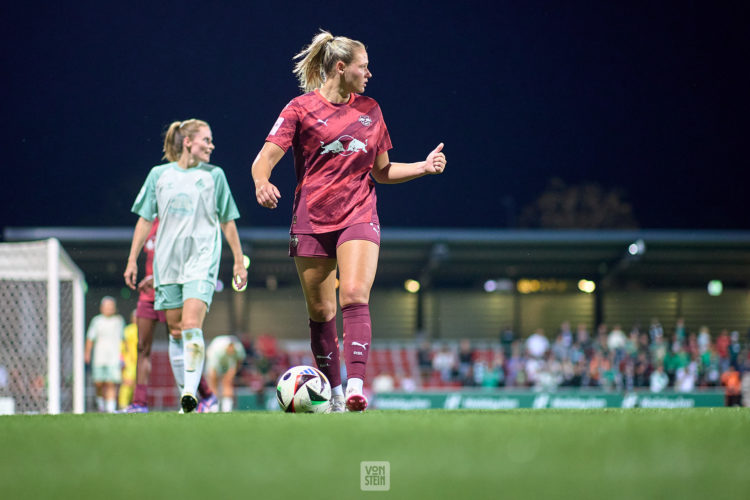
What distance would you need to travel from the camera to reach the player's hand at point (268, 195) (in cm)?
475

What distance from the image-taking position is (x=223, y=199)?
6.55 metres

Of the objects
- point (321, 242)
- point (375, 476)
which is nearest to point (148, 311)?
point (321, 242)

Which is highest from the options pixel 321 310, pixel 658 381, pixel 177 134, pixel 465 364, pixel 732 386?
pixel 177 134

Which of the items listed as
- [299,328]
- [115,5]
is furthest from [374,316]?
[115,5]

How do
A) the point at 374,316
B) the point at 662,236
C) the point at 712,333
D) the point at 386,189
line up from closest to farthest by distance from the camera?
the point at 662,236 < the point at 712,333 < the point at 374,316 < the point at 386,189

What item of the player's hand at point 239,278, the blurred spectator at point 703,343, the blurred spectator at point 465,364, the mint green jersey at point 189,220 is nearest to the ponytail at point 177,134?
the mint green jersey at point 189,220

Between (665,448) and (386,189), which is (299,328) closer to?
(386,189)

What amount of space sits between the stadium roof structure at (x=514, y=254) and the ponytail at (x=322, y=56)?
67.4 ft

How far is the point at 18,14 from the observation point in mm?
31719

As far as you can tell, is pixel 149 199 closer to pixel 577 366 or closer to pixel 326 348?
pixel 326 348

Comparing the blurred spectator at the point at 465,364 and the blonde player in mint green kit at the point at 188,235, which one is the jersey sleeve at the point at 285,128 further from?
the blurred spectator at the point at 465,364

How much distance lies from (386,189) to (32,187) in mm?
25288

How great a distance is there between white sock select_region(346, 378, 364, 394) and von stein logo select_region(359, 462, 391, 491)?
233 cm

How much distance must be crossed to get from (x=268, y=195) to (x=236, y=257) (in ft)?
5.35
